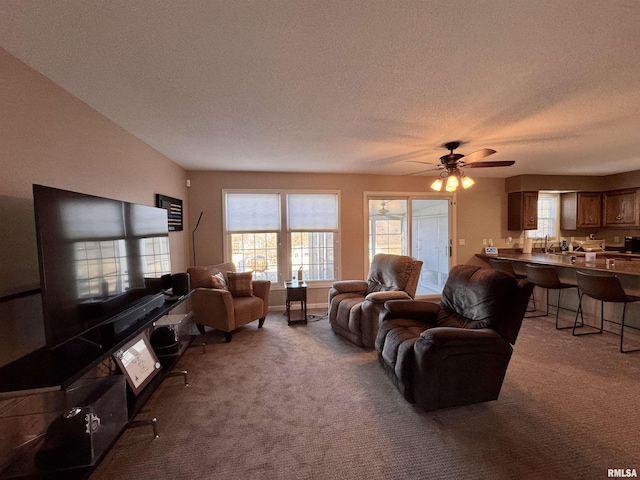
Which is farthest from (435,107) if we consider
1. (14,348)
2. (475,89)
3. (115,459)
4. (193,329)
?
(193,329)

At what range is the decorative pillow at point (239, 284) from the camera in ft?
12.9

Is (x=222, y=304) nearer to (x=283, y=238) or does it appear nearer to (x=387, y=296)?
(x=283, y=238)

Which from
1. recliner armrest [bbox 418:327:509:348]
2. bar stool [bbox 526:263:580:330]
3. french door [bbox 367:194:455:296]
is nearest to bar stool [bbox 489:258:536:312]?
bar stool [bbox 526:263:580:330]

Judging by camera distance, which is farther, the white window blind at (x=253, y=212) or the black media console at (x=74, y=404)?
the white window blind at (x=253, y=212)

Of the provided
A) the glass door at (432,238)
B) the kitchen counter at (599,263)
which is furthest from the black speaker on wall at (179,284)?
the kitchen counter at (599,263)

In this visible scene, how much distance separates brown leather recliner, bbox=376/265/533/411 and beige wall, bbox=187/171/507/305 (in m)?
2.71

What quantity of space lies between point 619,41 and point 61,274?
129 inches

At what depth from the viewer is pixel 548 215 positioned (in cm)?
612

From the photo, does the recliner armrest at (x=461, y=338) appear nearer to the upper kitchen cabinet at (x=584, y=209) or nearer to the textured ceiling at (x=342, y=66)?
the textured ceiling at (x=342, y=66)

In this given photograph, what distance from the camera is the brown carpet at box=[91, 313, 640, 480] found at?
1631 millimetres

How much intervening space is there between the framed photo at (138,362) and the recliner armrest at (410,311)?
2.08 m

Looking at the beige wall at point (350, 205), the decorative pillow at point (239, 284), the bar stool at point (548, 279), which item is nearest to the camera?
the bar stool at point (548, 279)

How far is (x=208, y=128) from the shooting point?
270 centimetres

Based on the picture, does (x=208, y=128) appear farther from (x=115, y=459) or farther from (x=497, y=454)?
(x=497, y=454)
